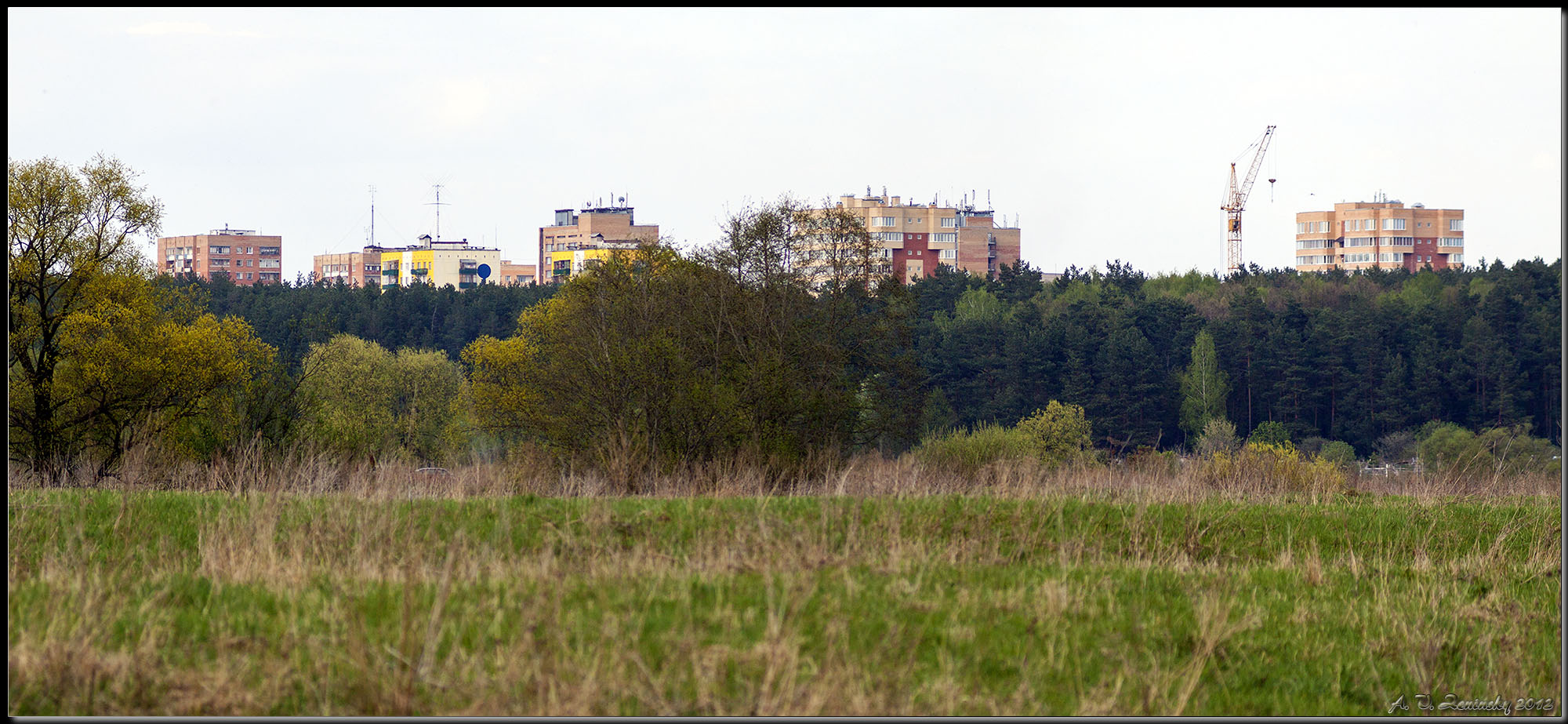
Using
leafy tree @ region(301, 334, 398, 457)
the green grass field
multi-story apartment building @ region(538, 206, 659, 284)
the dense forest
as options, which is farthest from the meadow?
multi-story apartment building @ region(538, 206, 659, 284)

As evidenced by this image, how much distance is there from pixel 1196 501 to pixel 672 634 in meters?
9.59

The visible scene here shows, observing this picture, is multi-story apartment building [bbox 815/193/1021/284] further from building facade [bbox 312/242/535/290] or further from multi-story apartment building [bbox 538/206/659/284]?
building facade [bbox 312/242/535/290]

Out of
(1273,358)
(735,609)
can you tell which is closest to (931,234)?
(1273,358)

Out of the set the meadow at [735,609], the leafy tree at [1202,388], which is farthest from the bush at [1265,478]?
the leafy tree at [1202,388]

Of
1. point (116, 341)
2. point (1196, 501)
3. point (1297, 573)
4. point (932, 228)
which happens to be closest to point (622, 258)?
point (116, 341)

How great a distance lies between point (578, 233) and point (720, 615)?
182 m

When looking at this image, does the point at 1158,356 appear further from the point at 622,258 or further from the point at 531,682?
the point at 531,682

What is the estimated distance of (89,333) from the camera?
3095 centimetres

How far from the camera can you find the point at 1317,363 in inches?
3241

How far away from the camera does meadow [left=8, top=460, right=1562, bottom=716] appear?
648 centimetres

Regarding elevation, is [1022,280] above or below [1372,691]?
above

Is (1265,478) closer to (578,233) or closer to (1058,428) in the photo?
(1058,428)

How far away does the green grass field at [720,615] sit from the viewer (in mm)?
6465

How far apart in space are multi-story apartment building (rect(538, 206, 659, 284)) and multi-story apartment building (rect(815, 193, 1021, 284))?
30.5 meters
